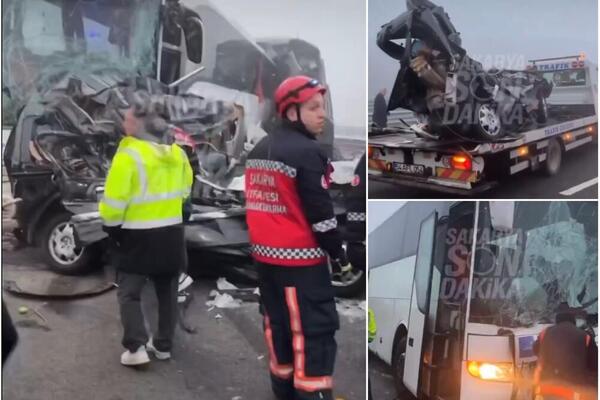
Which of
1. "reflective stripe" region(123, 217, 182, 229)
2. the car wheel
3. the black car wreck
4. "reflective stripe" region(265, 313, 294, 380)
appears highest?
the black car wreck

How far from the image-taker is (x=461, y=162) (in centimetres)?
327

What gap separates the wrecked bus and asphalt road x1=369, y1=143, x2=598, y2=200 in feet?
0.16

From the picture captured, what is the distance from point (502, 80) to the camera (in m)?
3.29

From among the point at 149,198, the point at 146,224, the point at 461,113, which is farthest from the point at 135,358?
the point at 461,113

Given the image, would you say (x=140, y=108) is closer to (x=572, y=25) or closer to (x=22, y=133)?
(x=22, y=133)

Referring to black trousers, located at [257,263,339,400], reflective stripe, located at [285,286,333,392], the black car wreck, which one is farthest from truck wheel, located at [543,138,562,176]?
reflective stripe, located at [285,286,333,392]

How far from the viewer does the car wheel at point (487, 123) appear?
325 cm

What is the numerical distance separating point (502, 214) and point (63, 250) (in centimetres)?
224

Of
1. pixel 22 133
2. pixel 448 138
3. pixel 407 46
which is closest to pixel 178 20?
pixel 22 133

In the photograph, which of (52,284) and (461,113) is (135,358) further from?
(461,113)

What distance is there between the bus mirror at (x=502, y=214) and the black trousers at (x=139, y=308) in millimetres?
1660

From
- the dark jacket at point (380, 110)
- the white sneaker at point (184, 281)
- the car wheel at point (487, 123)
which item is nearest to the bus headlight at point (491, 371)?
the car wheel at point (487, 123)

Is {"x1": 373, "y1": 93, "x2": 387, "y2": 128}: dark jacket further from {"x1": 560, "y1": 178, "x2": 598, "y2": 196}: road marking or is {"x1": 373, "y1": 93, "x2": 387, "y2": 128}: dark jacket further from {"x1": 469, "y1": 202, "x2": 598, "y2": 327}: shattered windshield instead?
{"x1": 560, "y1": 178, "x2": 598, "y2": 196}: road marking

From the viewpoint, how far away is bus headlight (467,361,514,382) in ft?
10.7
